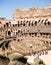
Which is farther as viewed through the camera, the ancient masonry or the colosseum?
the ancient masonry

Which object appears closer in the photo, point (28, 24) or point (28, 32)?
point (28, 32)

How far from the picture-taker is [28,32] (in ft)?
214

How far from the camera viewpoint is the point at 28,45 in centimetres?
5294

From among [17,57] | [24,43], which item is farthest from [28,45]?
[17,57]

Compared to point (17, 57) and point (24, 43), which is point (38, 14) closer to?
point (24, 43)

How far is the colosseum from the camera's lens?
4975cm

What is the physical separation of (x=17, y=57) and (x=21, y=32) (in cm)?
2666

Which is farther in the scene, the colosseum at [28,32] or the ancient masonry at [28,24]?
the ancient masonry at [28,24]

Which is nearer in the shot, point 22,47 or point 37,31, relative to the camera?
point 22,47

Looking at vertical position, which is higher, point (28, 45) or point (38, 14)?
point (38, 14)

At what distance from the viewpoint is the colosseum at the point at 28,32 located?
49750 millimetres

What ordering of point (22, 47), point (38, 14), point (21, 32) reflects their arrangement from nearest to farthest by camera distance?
point (22, 47), point (21, 32), point (38, 14)

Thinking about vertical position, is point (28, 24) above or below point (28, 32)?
above

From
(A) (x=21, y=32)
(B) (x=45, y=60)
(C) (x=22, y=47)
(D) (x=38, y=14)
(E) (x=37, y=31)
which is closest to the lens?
(B) (x=45, y=60)
